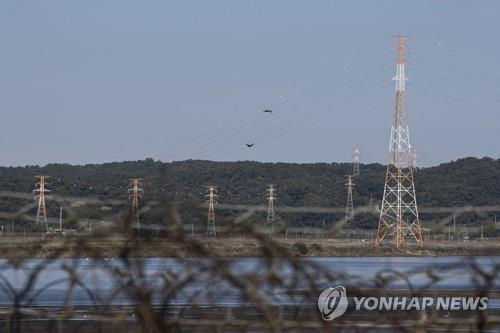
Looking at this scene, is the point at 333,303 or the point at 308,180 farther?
the point at 308,180

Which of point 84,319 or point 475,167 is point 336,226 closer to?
point 84,319

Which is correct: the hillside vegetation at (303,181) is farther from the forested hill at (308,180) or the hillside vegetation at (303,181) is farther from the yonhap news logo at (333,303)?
the yonhap news logo at (333,303)

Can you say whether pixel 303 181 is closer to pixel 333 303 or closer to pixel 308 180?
pixel 308 180

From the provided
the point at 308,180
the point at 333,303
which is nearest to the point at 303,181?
the point at 308,180

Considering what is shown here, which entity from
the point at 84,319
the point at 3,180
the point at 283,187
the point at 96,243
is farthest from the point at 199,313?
the point at 3,180

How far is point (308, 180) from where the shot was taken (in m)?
108

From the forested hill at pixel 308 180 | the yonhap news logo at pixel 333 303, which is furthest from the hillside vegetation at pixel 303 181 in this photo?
the yonhap news logo at pixel 333 303

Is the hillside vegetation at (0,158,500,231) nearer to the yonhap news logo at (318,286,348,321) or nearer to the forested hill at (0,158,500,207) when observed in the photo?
the forested hill at (0,158,500,207)

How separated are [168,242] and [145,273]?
498mm

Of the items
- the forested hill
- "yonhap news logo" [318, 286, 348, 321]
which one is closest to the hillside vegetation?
the forested hill

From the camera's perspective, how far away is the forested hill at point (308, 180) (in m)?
95.6

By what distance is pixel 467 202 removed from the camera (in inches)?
4058

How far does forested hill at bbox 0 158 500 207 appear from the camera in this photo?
9556cm

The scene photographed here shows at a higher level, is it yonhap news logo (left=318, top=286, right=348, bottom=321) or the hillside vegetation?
the hillside vegetation
